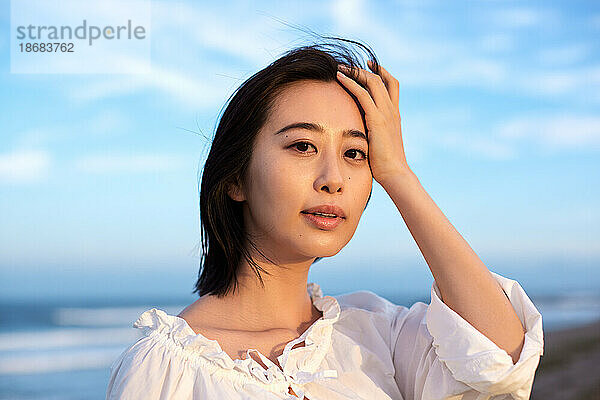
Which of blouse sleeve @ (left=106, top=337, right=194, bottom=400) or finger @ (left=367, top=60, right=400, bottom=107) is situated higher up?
finger @ (left=367, top=60, right=400, bottom=107)

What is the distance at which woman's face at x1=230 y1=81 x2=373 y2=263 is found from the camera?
183cm

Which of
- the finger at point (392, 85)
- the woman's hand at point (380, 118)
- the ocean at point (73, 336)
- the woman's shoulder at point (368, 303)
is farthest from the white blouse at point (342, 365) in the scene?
the ocean at point (73, 336)

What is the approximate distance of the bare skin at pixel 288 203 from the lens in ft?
6.01

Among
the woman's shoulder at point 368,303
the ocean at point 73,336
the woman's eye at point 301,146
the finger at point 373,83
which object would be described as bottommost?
the ocean at point 73,336

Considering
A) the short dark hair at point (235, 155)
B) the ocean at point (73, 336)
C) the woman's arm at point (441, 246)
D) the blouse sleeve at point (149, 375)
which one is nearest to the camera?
the blouse sleeve at point (149, 375)

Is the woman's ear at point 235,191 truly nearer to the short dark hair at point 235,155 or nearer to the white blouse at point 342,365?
the short dark hair at point 235,155

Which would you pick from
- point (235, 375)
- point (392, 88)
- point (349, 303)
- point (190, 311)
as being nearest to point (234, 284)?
point (190, 311)

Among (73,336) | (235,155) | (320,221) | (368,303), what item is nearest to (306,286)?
(368,303)

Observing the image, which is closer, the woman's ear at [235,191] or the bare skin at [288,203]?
the bare skin at [288,203]

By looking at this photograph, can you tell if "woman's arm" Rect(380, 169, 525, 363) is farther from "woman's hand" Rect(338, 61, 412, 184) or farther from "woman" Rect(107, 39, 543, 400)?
"woman's hand" Rect(338, 61, 412, 184)

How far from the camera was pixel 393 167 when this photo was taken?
191cm

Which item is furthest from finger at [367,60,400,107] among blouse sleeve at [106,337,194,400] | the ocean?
the ocean

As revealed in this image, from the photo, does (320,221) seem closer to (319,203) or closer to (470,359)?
(319,203)

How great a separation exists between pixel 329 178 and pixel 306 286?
49 centimetres
